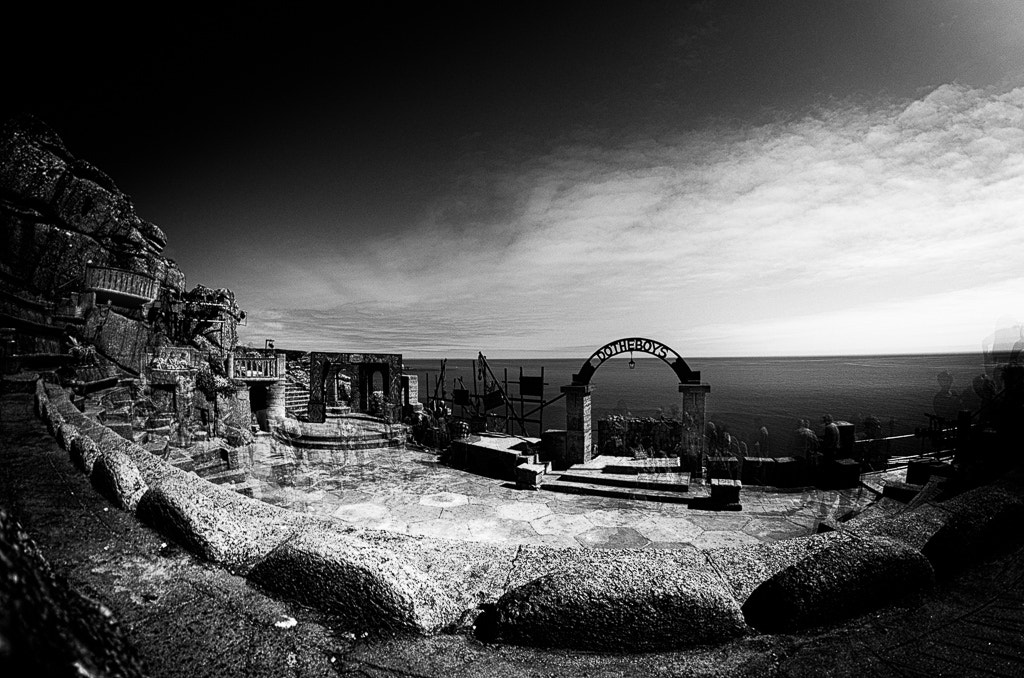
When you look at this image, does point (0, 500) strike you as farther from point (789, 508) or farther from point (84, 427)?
point (789, 508)

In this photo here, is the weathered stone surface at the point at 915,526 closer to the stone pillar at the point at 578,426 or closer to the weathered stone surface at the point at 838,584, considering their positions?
the weathered stone surface at the point at 838,584

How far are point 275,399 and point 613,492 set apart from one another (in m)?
20.7

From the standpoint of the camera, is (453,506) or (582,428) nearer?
(453,506)

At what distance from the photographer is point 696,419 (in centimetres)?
1221

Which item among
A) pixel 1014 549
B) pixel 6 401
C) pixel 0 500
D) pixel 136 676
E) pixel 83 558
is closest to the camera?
pixel 136 676

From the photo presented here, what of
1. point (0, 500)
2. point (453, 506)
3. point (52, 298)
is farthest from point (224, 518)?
point (52, 298)

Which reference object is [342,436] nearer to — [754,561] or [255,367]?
[255,367]

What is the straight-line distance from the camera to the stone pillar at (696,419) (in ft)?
38.8

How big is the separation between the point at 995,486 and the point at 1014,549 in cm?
77

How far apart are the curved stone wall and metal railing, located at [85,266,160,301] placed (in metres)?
24.5

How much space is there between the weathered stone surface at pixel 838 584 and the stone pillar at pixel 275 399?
80.1ft

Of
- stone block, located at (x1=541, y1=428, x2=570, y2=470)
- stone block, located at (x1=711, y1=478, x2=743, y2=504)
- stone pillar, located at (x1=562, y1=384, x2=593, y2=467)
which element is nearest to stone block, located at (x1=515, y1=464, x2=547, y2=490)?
stone block, located at (x1=541, y1=428, x2=570, y2=470)

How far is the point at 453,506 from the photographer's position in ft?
30.7

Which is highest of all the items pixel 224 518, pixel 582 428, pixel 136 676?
pixel 136 676
